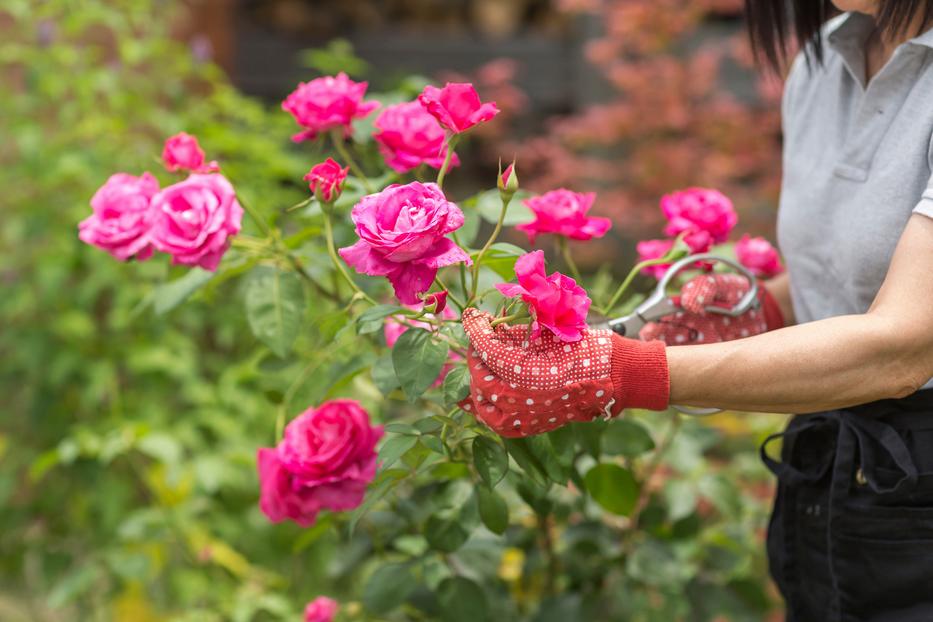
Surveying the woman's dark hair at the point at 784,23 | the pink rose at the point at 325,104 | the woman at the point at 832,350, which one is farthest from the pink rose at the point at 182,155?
the woman's dark hair at the point at 784,23

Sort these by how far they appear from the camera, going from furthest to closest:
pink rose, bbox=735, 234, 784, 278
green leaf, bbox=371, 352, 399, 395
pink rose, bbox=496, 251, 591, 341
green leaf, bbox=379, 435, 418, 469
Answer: pink rose, bbox=735, 234, 784, 278, green leaf, bbox=371, 352, 399, 395, green leaf, bbox=379, 435, 418, 469, pink rose, bbox=496, 251, 591, 341

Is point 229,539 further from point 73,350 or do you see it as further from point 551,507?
point 551,507

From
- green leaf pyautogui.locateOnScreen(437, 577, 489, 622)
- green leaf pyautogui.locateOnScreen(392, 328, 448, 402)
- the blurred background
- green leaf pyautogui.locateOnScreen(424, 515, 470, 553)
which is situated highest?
green leaf pyautogui.locateOnScreen(392, 328, 448, 402)

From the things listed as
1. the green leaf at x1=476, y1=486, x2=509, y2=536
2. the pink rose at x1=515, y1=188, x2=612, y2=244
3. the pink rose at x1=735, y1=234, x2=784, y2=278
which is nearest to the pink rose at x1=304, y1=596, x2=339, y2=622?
the green leaf at x1=476, y1=486, x2=509, y2=536

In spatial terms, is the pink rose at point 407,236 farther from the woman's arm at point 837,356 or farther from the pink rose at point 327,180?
the woman's arm at point 837,356

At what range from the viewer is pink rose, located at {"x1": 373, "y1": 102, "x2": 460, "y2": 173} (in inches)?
43.9

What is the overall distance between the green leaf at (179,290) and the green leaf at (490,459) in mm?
440

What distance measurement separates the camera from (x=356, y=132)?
1282 mm

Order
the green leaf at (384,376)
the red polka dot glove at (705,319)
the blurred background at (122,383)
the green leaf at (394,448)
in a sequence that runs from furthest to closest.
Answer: the blurred background at (122,383)
the red polka dot glove at (705,319)
the green leaf at (384,376)
the green leaf at (394,448)

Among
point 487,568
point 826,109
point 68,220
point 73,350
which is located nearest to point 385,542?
point 487,568

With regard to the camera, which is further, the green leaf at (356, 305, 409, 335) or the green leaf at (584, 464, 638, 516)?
the green leaf at (584, 464, 638, 516)

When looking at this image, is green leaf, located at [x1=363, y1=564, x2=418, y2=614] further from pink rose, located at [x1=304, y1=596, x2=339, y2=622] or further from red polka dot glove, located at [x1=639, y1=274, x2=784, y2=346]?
red polka dot glove, located at [x1=639, y1=274, x2=784, y2=346]

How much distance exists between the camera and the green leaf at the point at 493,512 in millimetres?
1091

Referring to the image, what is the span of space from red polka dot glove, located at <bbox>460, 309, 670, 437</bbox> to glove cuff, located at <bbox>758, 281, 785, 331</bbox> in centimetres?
41
